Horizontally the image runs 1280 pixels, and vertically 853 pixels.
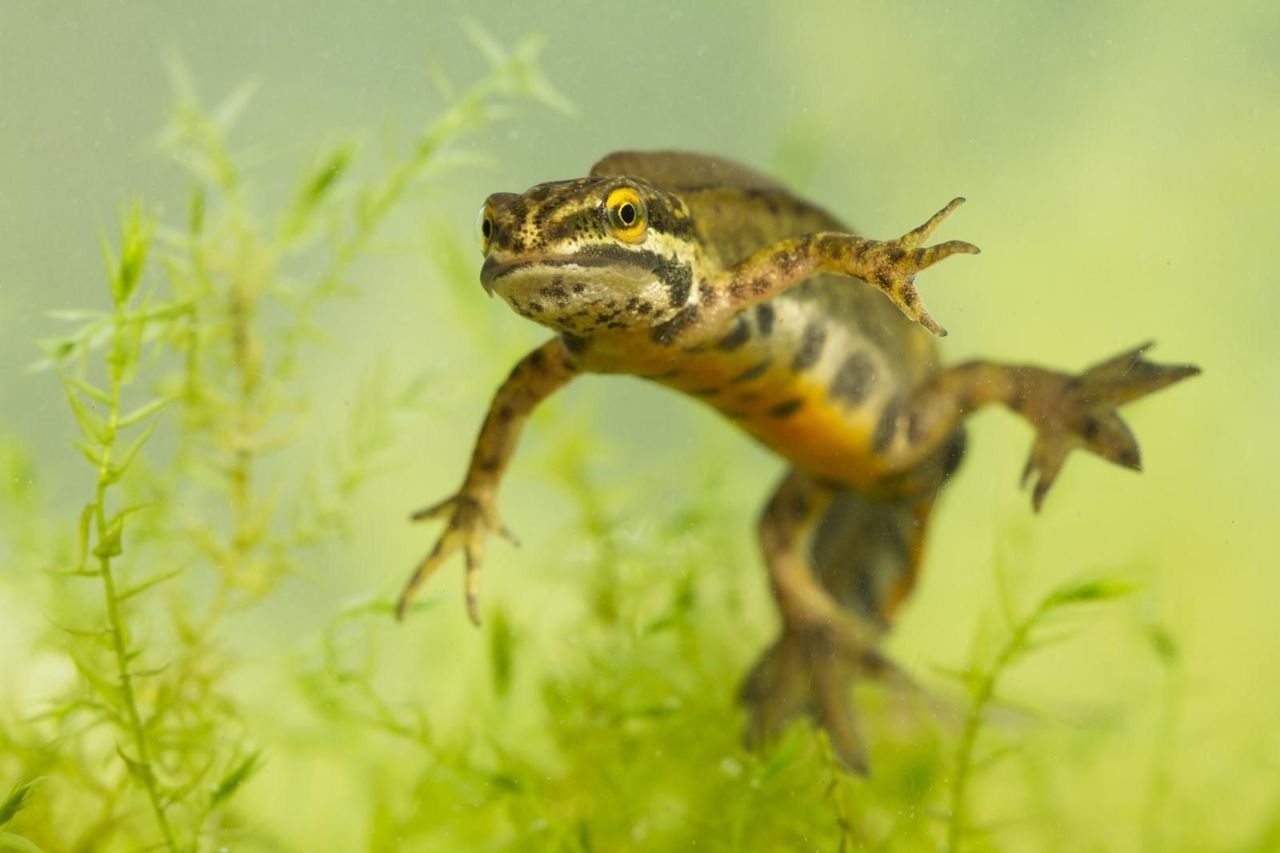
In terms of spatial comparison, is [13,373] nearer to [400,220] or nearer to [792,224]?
[792,224]

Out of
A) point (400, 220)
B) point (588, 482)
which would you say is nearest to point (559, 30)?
point (588, 482)

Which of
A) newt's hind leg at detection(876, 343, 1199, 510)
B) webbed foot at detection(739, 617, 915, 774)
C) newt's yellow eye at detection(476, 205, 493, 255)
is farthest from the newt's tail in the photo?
newt's yellow eye at detection(476, 205, 493, 255)

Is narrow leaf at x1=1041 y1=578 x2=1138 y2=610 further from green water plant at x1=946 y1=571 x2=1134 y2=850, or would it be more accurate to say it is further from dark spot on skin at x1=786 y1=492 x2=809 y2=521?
dark spot on skin at x1=786 y1=492 x2=809 y2=521

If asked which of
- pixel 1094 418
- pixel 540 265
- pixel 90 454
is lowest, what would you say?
pixel 90 454

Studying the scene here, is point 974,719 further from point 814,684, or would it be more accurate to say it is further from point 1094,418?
point 814,684

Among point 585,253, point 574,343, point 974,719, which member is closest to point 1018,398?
point 974,719

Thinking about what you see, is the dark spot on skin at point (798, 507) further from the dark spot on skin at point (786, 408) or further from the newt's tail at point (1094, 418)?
the newt's tail at point (1094, 418)

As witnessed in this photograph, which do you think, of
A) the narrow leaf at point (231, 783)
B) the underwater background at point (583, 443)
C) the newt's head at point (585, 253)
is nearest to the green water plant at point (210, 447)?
the underwater background at point (583, 443)
